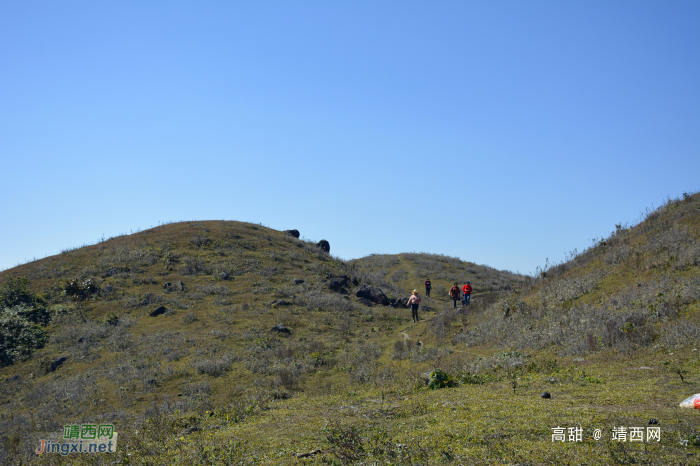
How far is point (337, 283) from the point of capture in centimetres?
3253

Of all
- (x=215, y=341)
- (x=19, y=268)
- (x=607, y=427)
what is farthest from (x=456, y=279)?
(x=607, y=427)

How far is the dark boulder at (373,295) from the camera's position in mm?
30984

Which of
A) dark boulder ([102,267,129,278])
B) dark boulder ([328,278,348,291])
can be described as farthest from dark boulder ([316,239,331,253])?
dark boulder ([102,267,129,278])

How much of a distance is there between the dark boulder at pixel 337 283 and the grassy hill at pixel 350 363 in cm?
18

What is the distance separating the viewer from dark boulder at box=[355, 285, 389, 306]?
3098 centimetres

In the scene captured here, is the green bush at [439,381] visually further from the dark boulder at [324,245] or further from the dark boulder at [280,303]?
the dark boulder at [324,245]

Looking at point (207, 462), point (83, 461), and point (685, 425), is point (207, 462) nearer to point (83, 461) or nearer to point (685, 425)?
point (83, 461)

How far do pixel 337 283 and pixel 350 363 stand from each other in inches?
642

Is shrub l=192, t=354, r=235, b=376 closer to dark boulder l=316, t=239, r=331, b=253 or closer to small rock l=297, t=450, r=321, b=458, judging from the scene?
small rock l=297, t=450, r=321, b=458

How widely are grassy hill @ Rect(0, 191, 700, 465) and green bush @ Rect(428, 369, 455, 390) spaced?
22cm

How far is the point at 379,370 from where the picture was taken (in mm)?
14336

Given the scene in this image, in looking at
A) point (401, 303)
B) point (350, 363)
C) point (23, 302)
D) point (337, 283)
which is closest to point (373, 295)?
point (401, 303)

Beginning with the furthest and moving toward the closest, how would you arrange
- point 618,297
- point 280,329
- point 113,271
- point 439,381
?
point 113,271, point 280,329, point 618,297, point 439,381

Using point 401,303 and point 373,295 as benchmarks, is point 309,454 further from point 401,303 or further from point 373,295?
point 401,303
